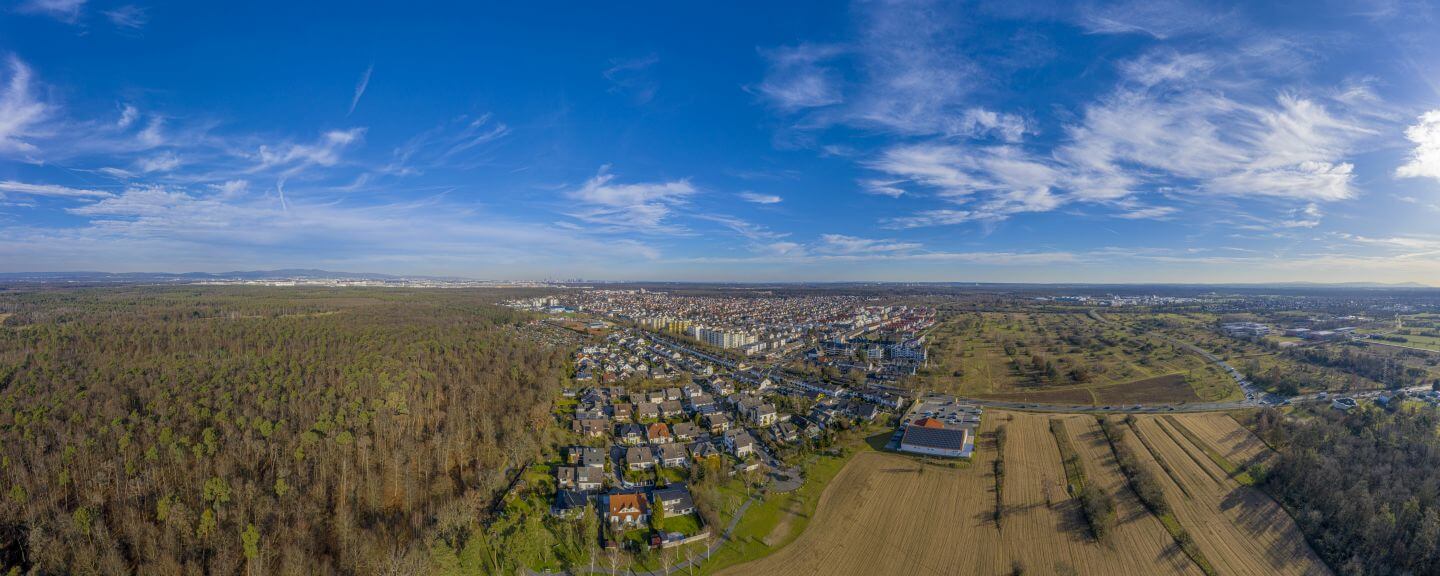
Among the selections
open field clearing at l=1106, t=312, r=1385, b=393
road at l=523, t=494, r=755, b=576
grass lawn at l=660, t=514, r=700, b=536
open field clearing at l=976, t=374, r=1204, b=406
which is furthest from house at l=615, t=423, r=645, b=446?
open field clearing at l=1106, t=312, r=1385, b=393

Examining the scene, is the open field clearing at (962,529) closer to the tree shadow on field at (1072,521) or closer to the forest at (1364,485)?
the tree shadow on field at (1072,521)

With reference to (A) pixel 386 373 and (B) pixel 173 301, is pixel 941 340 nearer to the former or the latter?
(A) pixel 386 373

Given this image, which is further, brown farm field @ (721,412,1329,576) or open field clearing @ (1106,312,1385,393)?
open field clearing @ (1106,312,1385,393)

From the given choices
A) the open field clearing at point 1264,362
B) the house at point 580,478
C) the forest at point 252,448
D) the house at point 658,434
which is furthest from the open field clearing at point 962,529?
the open field clearing at point 1264,362

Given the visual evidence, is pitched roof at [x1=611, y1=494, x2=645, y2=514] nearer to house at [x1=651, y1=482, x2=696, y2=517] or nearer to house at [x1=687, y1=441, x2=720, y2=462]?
house at [x1=651, y1=482, x2=696, y2=517]

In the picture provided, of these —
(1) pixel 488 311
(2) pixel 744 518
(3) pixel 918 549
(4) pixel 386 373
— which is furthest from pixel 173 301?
(3) pixel 918 549

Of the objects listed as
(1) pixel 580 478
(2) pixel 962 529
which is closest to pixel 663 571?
(1) pixel 580 478
